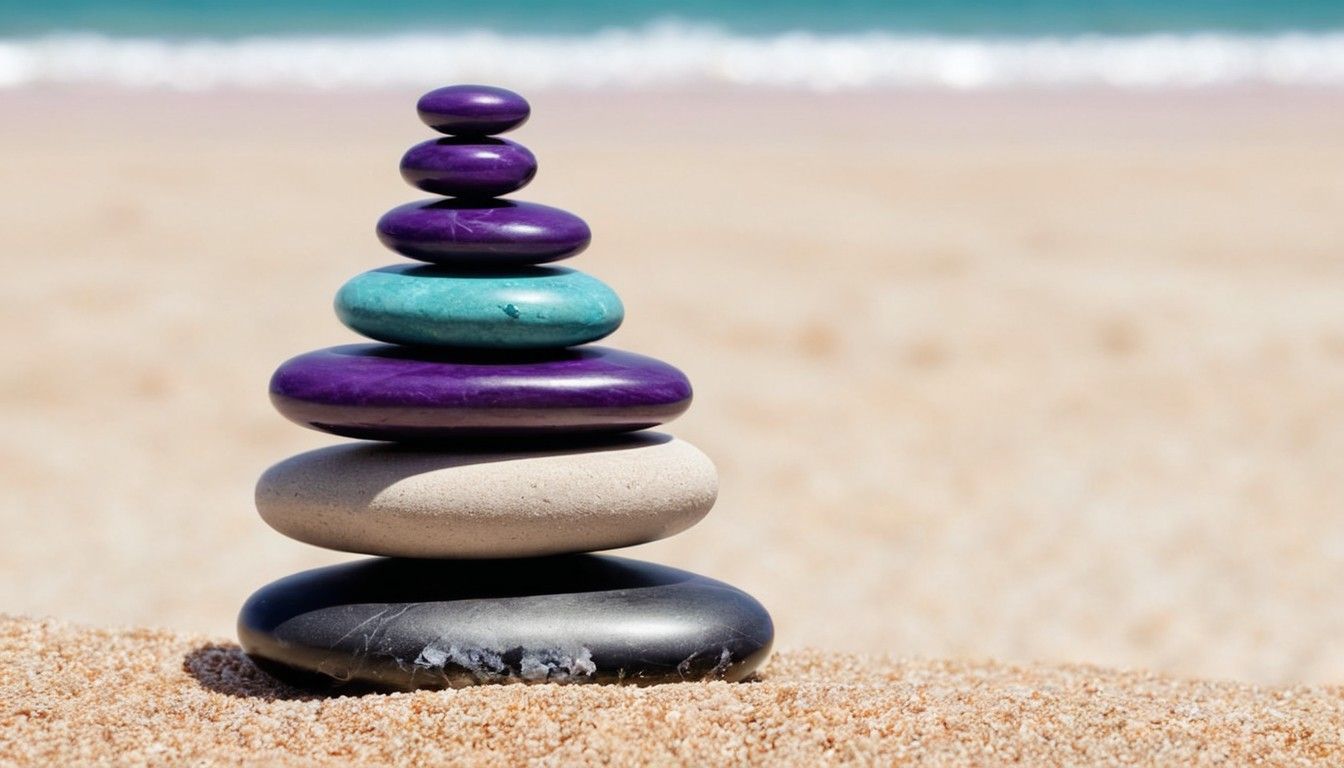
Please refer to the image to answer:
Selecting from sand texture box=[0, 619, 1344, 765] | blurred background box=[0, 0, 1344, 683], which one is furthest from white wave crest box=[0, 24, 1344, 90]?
sand texture box=[0, 619, 1344, 765]

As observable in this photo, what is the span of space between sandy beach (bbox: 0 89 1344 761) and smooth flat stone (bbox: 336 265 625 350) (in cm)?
147

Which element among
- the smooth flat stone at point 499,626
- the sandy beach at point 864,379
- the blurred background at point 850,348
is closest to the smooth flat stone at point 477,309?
the smooth flat stone at point 499,626

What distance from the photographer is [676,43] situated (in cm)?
3859

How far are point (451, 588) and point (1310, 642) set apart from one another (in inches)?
185

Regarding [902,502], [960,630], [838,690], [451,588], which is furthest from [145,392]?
[838,690]

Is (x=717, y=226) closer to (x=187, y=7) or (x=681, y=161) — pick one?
(x=681, y=161)

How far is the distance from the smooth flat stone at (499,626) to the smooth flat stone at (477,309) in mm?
679

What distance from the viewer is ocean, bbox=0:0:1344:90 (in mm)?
32281

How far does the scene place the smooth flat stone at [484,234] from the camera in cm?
444

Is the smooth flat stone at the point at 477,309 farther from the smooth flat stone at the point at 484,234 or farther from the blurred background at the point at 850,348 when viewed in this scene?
the blurred background at the point at 850,348

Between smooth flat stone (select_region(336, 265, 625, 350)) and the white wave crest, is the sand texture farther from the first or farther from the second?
the white wave crest

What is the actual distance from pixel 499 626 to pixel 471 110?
1.49 m

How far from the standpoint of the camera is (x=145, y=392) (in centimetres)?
1065

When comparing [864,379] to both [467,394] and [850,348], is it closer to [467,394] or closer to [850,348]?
[850,348]
